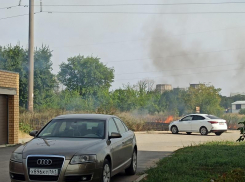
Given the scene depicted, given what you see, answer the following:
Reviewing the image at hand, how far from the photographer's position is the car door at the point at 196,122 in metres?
30.7

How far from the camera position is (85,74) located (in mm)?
68938

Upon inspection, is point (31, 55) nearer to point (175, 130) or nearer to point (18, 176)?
point (175, 130)

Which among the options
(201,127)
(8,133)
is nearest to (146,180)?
(8,133)

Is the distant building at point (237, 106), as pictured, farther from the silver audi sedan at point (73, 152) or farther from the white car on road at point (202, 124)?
A: the silver audi sedan at point (73, 152)

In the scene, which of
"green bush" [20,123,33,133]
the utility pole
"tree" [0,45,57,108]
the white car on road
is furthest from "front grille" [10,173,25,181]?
"tree" [0,45,57,108]

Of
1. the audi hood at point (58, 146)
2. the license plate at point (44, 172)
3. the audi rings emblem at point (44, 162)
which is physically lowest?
the license plate at point (44, 172)

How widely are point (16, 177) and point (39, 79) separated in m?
34.9

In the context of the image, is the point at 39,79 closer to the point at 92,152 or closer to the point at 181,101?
the point at 181,101

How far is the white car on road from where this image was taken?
3016 centimetres

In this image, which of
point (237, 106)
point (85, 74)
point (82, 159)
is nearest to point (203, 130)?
point (82, 159)

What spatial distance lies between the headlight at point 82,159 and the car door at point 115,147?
982 mm

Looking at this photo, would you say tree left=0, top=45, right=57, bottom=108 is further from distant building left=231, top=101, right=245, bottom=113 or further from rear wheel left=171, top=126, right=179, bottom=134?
distant building left=231, top=101, right=245, bottom=113

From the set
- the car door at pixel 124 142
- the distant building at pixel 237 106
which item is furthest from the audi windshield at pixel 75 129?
the distant building at pixel 237 106

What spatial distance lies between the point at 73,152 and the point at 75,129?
1.46m
